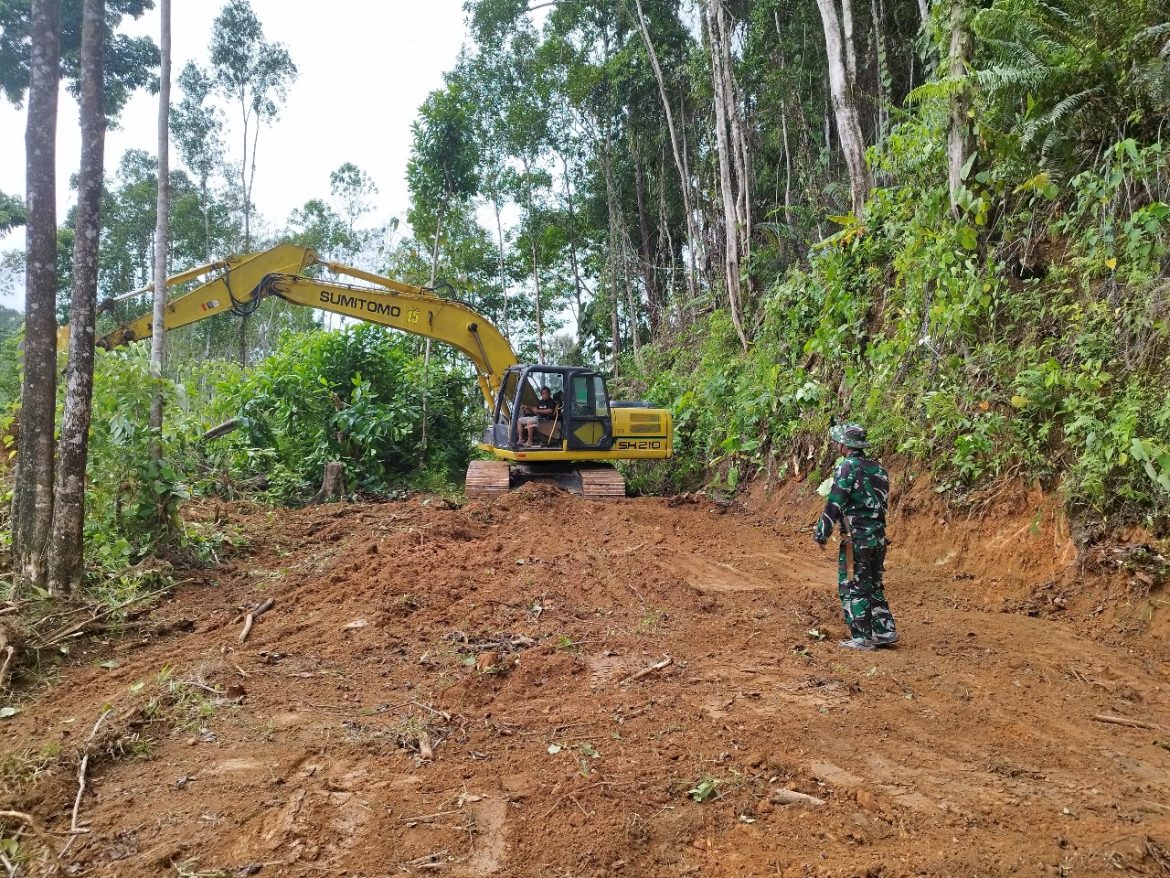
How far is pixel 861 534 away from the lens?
17.4 ft

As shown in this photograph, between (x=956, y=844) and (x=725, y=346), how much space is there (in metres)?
12.6

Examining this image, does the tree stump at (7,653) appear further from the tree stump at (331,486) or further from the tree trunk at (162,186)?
the tree stump at (331,486)

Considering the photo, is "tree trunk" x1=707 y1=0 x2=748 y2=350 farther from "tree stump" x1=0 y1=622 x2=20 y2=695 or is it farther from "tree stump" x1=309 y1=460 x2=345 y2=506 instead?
"tree stump" x1=0 y1=622 x2=20 y2=695

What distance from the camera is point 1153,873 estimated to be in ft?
8.55

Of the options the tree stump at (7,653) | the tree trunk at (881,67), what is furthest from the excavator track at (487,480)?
the tree trunk at (881,67)

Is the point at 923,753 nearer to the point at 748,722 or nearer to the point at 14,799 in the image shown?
the point at 748,722

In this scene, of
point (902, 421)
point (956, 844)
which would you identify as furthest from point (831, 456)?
point (956, 844)

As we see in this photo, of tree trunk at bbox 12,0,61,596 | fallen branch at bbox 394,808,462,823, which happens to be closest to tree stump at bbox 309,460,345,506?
tree trunk at bbox 12,0,61,596

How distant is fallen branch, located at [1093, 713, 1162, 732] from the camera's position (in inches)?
153

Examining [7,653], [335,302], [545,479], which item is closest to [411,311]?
[335,302]

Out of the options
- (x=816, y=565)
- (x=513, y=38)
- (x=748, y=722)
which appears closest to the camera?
(x=748, y=722)

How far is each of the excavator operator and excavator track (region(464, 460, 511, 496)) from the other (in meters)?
0.59

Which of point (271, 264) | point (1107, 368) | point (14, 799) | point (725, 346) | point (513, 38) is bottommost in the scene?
point (14, 799)

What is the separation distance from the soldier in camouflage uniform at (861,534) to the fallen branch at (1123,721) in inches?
53.3
